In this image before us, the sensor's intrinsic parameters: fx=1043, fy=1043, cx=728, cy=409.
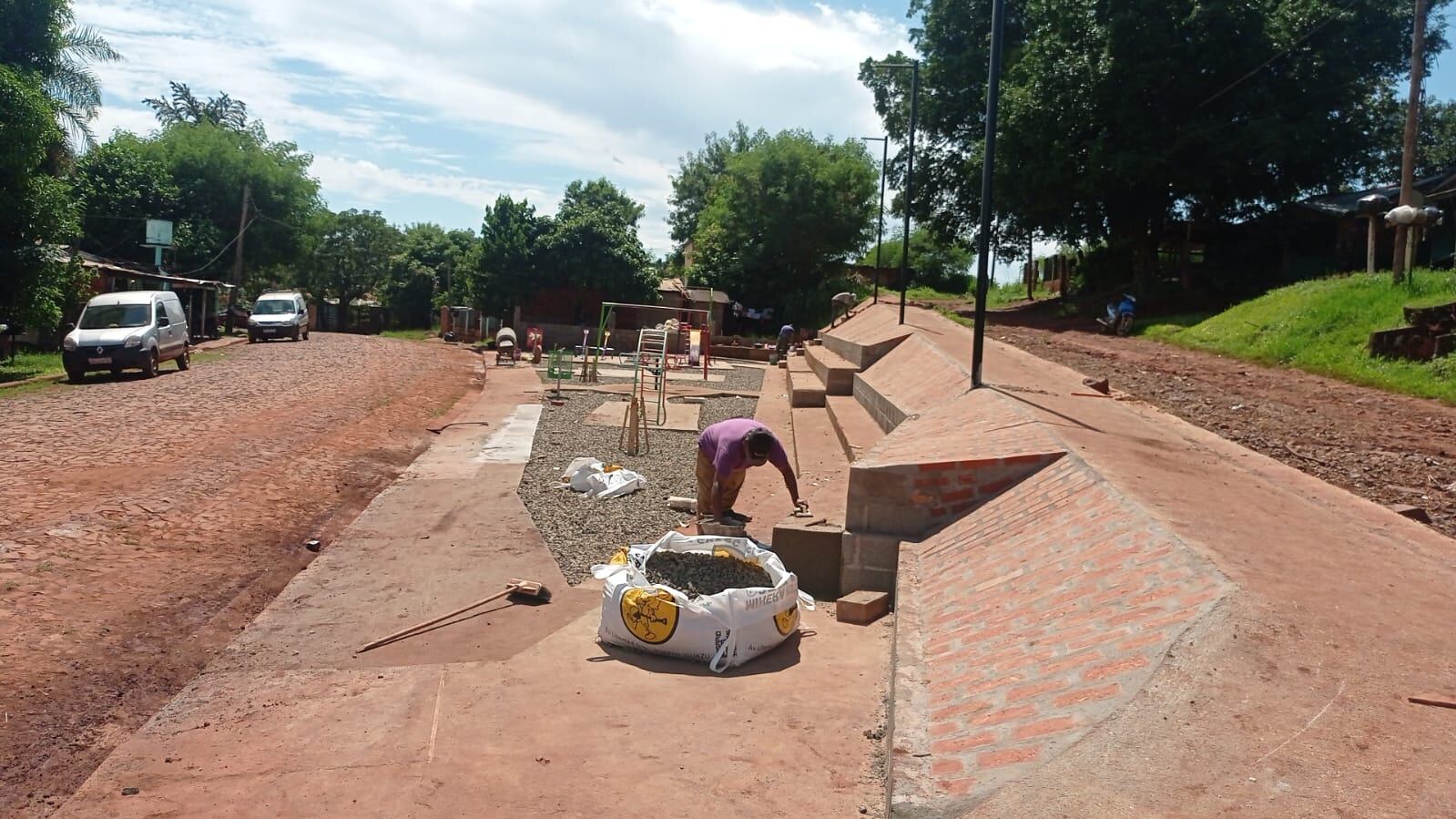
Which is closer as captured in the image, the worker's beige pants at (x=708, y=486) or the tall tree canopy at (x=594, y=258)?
the worker's beige pants at (x=708, y=486)

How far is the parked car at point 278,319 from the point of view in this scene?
3206 cm

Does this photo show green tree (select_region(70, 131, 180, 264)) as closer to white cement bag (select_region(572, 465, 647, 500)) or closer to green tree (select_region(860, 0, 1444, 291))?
green tree (select_region(860, 0, 1444, 291))

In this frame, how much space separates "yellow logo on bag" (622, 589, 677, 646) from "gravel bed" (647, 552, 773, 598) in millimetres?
441

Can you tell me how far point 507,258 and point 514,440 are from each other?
2366 cm

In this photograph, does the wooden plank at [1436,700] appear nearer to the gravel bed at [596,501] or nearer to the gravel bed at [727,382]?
the gravel bed at [596,501]

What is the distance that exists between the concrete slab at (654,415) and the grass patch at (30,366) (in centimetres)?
1086

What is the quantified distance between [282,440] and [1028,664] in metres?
11.9

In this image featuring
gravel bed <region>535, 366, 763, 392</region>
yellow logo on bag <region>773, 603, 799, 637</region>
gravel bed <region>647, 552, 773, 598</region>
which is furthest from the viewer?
gravel bed <region>535, 366, 763, 392</region>

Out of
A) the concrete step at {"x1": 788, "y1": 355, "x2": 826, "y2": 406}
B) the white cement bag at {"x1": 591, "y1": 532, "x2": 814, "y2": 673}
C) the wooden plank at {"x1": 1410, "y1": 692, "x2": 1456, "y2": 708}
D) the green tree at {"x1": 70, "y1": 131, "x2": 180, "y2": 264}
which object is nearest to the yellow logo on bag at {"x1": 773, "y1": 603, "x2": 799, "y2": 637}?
the white cement bag at {"x1": 591, "y1": 532, "x2": 814, "y2": 673}

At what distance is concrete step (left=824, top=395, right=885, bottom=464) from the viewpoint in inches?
475

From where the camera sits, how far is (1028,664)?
454 centimetres

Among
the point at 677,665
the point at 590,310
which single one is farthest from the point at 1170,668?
the point at 590,310

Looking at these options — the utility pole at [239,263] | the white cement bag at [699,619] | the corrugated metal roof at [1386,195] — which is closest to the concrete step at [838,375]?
the white cement bag at [699,619]

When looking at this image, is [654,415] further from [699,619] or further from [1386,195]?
[1386,195]
